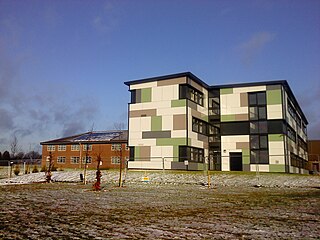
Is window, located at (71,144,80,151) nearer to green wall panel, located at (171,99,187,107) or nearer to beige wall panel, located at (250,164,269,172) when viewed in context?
green wall panel, located at (171,99,187,107)

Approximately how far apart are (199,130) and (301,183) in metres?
18.2

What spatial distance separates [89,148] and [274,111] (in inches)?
1496

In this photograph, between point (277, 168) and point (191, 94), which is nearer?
point (277, 168)

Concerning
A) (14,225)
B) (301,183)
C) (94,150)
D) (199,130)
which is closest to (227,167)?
(199,130)

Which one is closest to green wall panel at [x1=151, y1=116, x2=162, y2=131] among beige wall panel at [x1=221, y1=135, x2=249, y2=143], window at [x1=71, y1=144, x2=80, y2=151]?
beige wall panel at [x1=221, y1=135, x2=249, y2=143]

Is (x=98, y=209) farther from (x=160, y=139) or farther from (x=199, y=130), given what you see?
(x=199, y=130)

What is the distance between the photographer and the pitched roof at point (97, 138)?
6512cm

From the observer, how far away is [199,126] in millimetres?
42750

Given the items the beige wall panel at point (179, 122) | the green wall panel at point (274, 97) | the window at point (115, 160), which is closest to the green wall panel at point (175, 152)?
the beige wall panel at point (179, 122)

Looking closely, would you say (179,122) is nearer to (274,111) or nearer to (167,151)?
(167,151)

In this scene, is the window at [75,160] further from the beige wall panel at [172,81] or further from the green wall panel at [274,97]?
the green wall panel at [274,97]

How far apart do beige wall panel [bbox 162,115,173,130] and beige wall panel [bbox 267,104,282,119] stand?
474 inches

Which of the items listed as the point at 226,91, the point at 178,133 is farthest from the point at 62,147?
the point at 226,91

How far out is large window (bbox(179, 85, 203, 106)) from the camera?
40312 mm
